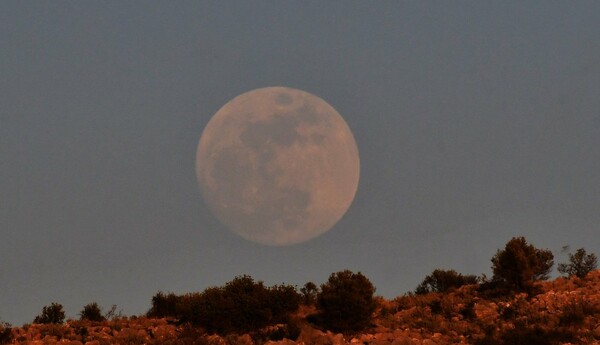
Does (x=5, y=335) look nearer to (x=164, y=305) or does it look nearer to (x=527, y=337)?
(x=164, y=305)

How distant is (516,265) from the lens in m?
36.4

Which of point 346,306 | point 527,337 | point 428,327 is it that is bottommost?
point 527,337

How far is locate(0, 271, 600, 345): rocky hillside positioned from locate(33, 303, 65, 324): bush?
10.4 ft

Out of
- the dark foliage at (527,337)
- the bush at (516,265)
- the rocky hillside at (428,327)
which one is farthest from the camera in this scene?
the bush at (516,265)

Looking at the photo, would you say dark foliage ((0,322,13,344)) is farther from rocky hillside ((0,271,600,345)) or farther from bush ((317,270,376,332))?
bush ((317,270,376,332))

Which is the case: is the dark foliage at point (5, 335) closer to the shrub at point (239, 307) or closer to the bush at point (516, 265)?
the shrub at point (239, 307)

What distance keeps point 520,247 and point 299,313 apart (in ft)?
46.9

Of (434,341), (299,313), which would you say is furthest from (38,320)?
(434,341)

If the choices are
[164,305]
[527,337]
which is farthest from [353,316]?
[164,305]

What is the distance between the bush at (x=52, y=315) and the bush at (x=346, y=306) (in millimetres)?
16752

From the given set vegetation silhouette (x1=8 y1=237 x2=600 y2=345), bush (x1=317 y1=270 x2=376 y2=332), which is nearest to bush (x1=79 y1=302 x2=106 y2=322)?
vegetation silhouette (x1=8 y1=237 x2=600 y2=345)

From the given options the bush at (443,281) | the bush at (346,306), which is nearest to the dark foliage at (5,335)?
the bush at (346,306)

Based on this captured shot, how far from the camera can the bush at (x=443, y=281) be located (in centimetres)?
4268

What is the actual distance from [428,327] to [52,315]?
22.9 meters
